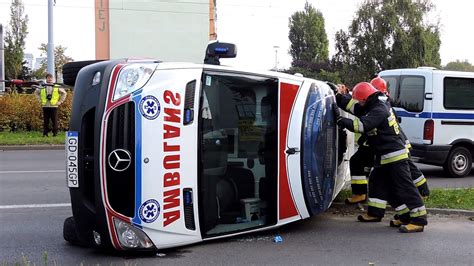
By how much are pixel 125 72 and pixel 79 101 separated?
0.49m

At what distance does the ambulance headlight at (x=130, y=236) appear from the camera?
176 inches

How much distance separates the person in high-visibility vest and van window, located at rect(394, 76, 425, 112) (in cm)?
984

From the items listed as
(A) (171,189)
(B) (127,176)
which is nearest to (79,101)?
(B) (127,176)

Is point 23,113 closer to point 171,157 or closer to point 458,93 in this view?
point 458,93

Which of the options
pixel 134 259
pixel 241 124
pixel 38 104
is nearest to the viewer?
pixel 134 259

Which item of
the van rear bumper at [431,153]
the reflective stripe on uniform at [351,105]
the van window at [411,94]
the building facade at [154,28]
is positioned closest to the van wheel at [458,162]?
the van rear bumper at [431,153]

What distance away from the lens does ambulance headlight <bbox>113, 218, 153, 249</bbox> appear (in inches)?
176

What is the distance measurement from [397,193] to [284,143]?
1.57 metres

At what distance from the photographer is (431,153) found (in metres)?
9.61

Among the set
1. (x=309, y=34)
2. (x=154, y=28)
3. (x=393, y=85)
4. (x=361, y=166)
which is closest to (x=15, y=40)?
(x=154, y=28)

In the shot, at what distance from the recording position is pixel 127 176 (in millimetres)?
4406

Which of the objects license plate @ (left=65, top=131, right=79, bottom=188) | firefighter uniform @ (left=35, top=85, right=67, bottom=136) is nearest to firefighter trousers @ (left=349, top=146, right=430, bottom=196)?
license plate @ (left=65, top=131, right=79, bottom=188)

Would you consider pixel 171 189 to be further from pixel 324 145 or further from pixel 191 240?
pixel 324 145

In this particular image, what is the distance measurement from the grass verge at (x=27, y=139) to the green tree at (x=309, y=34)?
5918 cm
